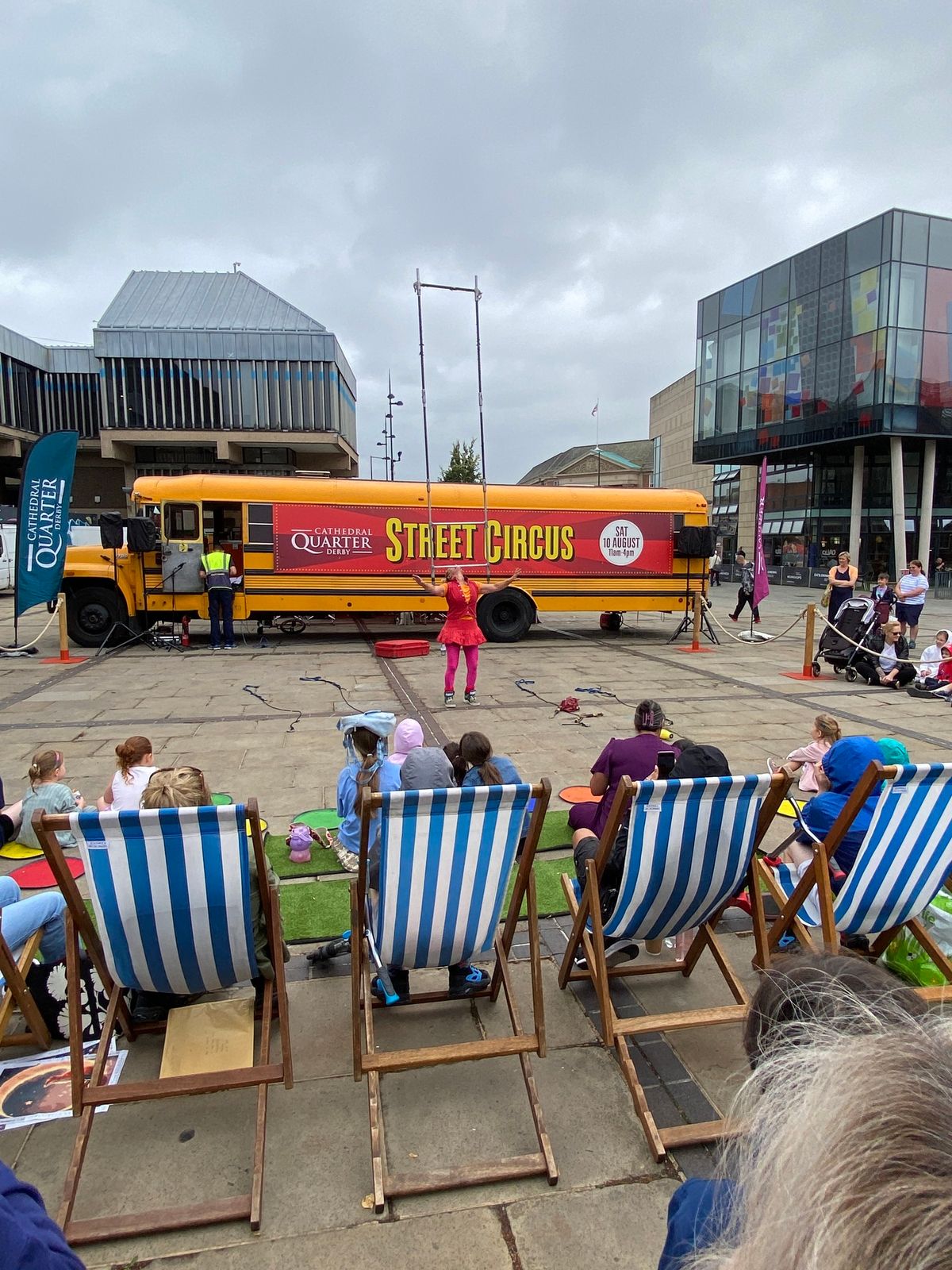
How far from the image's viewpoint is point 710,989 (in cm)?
315

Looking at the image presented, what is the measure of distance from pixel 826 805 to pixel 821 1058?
2895mm

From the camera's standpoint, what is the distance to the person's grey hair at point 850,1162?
2.07 feet

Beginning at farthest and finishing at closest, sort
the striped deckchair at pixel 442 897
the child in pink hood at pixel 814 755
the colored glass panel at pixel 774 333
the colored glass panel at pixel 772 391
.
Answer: the colored glass panel at pixel 772 391
the colored glass panel at pixel 774 333
the child in pink hood at pixel 814 755
the striped deckchair at pixel 442 897

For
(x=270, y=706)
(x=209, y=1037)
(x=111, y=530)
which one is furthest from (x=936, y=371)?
(x=209, y=1037)

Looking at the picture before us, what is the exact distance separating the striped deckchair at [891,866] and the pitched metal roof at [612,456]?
224 ft

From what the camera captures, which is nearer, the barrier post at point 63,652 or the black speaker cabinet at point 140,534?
the barrier post at point 63,652

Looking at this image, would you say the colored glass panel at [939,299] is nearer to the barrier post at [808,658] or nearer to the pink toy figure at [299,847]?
the barrier post at [808,658]

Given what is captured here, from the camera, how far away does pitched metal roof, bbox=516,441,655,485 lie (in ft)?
241

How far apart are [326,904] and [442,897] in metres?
1.54

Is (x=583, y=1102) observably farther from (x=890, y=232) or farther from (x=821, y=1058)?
(x=890, y=232)

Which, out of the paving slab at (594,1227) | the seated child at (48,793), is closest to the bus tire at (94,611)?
the seated child at (48,793)

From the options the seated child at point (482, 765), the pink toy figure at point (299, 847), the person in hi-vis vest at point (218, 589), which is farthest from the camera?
the person in hi-vis vest at point (218, 589)

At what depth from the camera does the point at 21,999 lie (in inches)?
98.9

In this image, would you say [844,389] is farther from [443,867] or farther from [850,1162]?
[850,1162]
